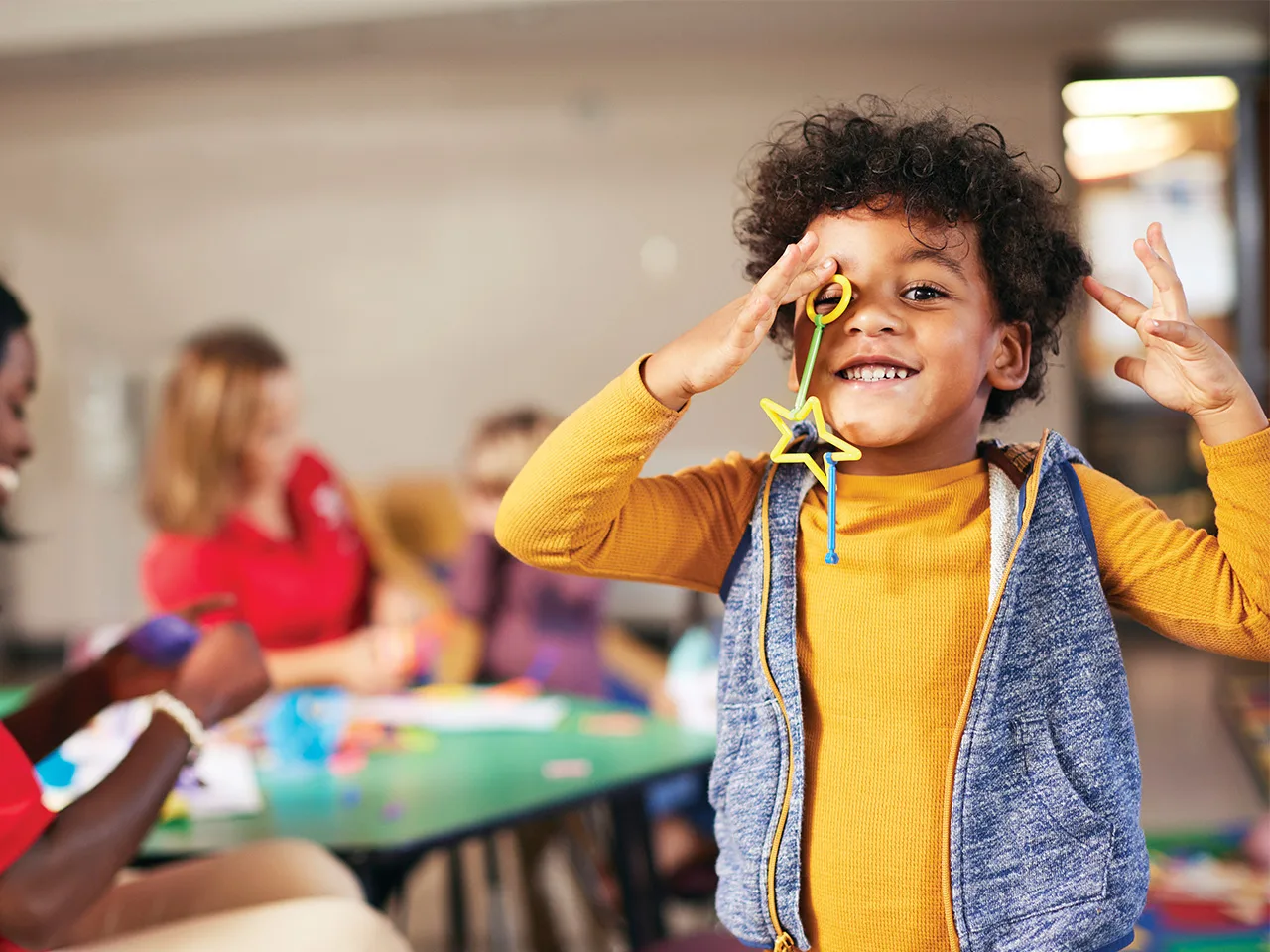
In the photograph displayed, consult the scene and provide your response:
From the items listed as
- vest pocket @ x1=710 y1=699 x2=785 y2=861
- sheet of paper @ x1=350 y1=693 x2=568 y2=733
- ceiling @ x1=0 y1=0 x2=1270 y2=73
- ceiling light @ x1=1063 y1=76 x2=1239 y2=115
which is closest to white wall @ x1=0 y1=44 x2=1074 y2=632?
ceiling @ x1=0 y1=0 x2=1270 y2=73

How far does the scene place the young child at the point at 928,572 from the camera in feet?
3.45

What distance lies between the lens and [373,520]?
18.2 feet

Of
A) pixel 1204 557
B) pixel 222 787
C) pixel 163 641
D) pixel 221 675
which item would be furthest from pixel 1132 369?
pixel 222 787

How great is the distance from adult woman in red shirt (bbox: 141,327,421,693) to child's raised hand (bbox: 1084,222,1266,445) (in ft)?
6.73

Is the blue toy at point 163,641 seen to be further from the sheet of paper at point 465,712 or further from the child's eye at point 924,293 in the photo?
the child's eye at point 924,293

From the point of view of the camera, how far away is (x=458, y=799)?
1.85 m

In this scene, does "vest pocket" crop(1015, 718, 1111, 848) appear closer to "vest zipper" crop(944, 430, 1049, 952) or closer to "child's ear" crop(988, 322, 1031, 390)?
"vest zipper" crop(944, 430, 1049, 952)

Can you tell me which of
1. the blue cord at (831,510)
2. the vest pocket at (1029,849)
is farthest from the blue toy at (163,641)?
the vest pocket at (1029,849)

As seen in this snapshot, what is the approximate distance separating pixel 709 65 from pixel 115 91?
275 centimetres

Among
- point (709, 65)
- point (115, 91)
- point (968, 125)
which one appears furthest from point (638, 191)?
point (968, 125)

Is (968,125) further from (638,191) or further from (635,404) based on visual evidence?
(638,191)

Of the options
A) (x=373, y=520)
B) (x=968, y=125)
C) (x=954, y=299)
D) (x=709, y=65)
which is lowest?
(x=373, y=520)

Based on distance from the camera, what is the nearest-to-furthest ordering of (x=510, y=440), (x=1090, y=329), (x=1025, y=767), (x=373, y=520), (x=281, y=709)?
(x=1025, y=767)
(x=281, y=709)
(x=510, y=440)
(x=373, y=520)
(x=1090, y=329)

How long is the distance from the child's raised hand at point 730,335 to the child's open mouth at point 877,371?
0.08 metres
